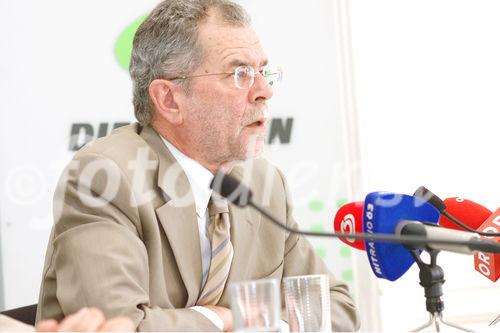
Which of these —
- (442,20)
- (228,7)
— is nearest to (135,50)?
(228,7)

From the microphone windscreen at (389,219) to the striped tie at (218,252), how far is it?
1.49 feet

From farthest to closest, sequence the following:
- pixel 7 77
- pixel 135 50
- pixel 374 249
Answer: pixel 7 77
pixel 135 50
pixel 374 249

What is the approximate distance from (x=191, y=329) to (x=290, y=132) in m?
1.84

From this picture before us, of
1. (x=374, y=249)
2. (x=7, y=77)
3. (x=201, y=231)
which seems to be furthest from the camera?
A: (x=7, y=77)

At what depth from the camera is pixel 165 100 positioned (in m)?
2.06

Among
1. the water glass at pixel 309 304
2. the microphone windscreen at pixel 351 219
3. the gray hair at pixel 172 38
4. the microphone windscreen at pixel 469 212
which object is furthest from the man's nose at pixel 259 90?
the water glass at pixel 309 304

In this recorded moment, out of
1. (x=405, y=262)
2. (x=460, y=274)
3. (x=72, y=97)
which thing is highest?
(x=72, y=97)

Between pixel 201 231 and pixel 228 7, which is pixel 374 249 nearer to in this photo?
pixel 201 231

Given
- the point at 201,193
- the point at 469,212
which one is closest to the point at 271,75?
the point at 201,193

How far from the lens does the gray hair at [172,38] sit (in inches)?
80.3

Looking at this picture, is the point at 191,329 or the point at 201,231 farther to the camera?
the point at 201,231

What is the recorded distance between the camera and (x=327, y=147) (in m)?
3.41

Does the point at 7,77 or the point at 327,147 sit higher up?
the point at 7,77

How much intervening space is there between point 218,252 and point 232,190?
0.73 meters
